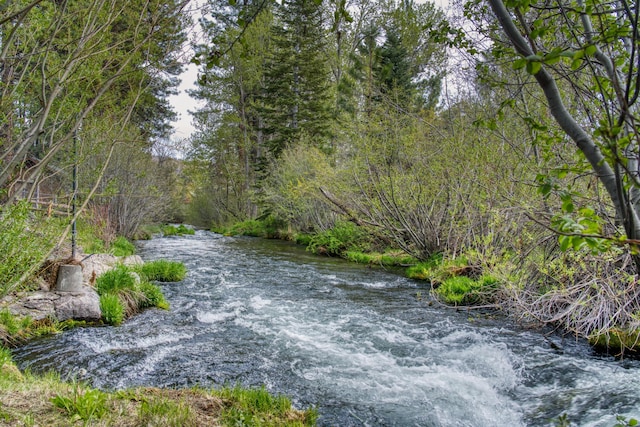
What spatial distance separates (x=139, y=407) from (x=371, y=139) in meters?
9.60

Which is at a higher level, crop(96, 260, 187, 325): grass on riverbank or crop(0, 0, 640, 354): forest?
crop(0, 0, 640, 354): forest

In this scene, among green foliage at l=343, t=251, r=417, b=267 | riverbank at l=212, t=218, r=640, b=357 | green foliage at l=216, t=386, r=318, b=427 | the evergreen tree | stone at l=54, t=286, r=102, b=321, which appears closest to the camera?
green foliage at l=216, t=386, r=318, b=427

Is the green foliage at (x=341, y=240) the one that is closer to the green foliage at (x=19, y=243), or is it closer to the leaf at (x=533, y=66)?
the green foliage at (x=19, y=243)

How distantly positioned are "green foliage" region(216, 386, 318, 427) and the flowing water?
0.38 m

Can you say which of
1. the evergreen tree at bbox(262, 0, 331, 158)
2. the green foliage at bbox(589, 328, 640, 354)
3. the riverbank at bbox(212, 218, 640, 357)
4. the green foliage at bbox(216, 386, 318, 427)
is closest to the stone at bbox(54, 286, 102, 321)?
the green foliage at bbox(216, 386, 318, 427)

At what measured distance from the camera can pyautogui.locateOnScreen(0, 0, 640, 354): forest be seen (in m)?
1.83

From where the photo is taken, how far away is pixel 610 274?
5.71m

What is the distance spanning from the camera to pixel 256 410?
338 centimetres

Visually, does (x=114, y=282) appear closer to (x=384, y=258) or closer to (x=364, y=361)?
(x=364, y=361)

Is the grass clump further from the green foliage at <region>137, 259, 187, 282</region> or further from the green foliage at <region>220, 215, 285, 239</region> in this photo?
the green foliage at <region>220, 215, 285, 239</region>

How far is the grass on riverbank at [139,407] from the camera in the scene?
2.71m

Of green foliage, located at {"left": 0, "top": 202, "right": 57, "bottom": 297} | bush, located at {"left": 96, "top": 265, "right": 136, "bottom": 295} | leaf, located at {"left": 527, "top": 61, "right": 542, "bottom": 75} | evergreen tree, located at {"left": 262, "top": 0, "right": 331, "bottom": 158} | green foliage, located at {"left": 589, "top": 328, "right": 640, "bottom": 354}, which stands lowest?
bush, located at {"left": 96, "top": 265, "right": 136, "bottom": 295}

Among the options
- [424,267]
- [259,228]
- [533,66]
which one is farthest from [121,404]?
[259,228]

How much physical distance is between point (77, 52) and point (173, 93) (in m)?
25.7
